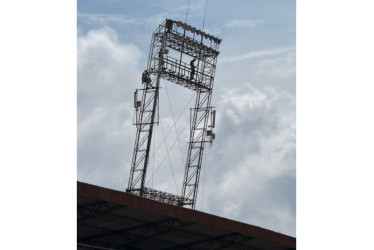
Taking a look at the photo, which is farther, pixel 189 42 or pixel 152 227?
pixel 189 42

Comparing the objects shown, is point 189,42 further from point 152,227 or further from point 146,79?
point 152,227

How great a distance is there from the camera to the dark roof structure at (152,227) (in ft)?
76.2

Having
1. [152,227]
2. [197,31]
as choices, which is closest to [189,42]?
[197,31]

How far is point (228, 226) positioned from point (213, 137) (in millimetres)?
24648

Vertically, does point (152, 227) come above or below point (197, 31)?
below

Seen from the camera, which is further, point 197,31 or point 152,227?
point 197,31

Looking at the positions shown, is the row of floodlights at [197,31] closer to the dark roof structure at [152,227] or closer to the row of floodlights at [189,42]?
the row of floodlights at [189,42]

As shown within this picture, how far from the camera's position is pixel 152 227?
89.8 feet
